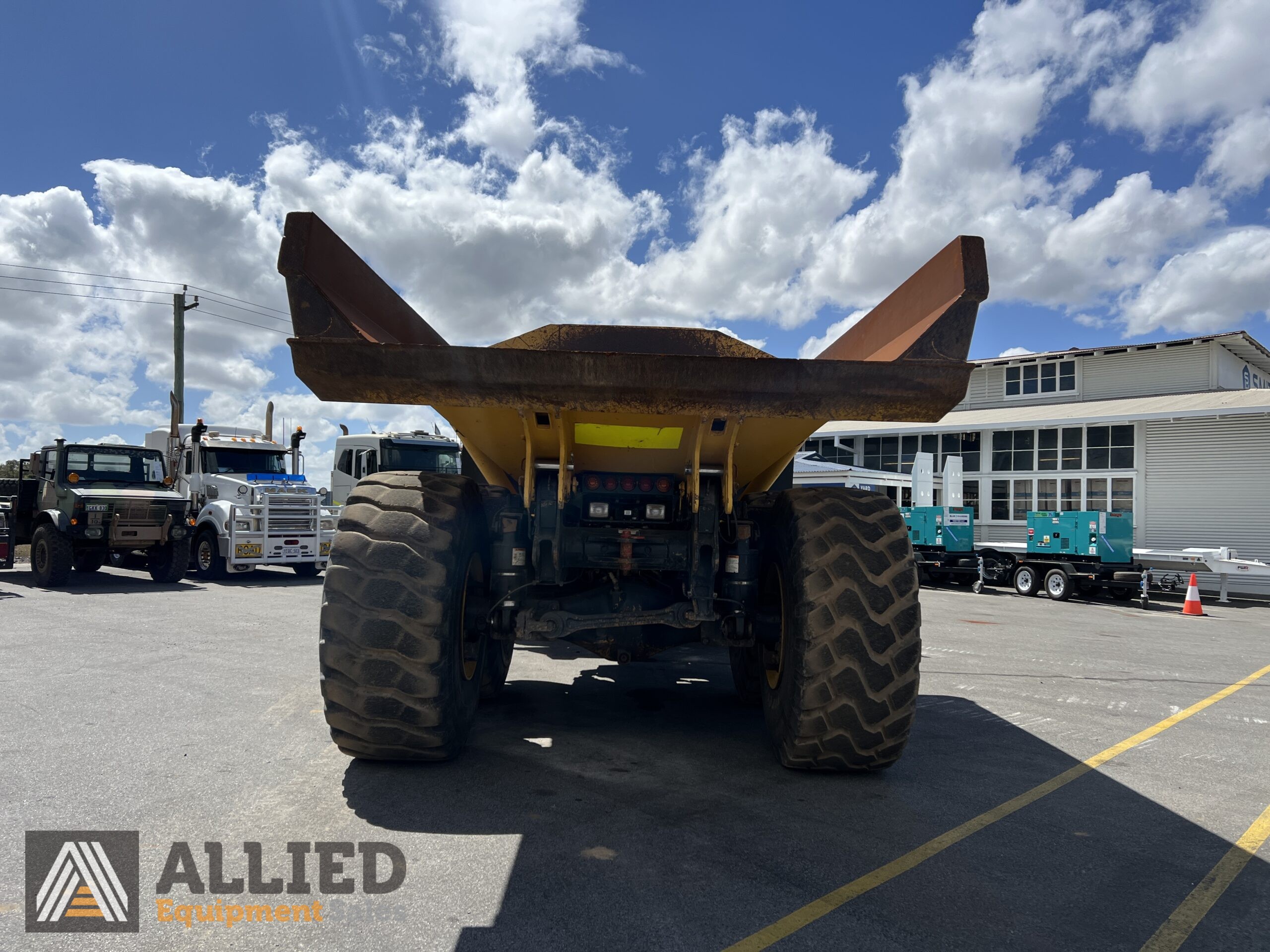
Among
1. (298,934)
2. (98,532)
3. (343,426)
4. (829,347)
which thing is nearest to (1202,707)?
(829,347)

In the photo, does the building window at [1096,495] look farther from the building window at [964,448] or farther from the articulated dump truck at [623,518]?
the articulated dump truck at [623,518]

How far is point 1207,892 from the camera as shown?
3.26 metres

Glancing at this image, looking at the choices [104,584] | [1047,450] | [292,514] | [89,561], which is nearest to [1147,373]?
[1047,450]

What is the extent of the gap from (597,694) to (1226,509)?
22.0 meters

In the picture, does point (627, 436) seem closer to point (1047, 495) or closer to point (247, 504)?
point (247, 504)

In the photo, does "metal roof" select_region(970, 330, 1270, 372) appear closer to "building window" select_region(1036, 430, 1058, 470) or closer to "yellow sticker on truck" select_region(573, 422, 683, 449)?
"building window" select_region(1036, 430, 1058, 470)

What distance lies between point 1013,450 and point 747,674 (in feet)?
75.8

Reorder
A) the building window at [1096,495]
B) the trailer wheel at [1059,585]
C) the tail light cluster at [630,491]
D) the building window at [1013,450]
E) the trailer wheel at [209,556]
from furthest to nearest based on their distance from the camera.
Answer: the building window at [1013,450] < the building window at [1096,495] < the trailer wheel at [1059,585] < the trailer wheel at [209,556] < the tail light cluster at [630,491]

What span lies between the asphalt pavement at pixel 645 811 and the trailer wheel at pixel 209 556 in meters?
9.28

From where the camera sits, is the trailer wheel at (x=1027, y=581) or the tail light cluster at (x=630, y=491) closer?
the tail light cluster at (x=630, y=491)

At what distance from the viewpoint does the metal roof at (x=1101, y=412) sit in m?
21.2

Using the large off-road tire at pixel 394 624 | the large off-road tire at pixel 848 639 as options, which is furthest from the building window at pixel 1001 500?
the large off-road tire at pixel 394 624

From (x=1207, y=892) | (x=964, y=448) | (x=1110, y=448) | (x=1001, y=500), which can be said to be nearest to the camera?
(x=1207, y=892)

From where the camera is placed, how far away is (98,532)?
14.8 meters
